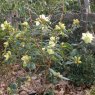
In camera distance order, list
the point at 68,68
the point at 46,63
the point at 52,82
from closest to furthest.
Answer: the point at 46,63 < the point at 52,82 < the point at 68,68

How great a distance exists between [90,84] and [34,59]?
4.50ft

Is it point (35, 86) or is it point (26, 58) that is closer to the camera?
point (26, 58)

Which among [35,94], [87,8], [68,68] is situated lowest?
[35,94]

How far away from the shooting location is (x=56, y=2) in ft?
18.3

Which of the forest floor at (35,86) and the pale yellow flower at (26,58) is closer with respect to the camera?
the pale yellow flower at (26,58)

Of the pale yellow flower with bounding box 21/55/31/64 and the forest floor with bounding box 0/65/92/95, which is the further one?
the forest floor with bounding box 0/65/92/95

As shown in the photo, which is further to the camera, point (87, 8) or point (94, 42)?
point (87, 8)

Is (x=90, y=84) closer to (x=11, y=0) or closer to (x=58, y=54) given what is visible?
(x=58, y=54)

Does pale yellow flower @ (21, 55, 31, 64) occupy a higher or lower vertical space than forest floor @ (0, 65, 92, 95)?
higher

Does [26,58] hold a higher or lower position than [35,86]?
higher

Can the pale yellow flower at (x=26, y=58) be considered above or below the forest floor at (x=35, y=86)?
above

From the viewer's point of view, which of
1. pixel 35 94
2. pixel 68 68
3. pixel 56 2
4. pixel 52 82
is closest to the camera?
pixel 52 82

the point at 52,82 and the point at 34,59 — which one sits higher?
the point at 34,59

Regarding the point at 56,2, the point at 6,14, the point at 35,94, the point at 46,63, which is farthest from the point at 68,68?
the point at 6,14
